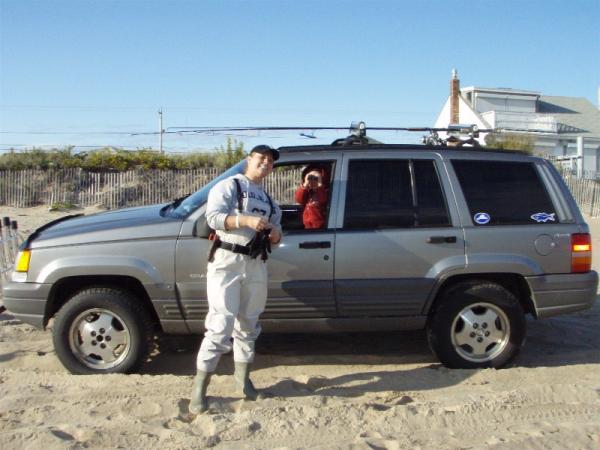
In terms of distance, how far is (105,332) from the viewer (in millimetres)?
5035

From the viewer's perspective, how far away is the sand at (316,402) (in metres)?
3.90

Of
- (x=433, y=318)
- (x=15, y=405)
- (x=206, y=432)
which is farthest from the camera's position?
(x=433, y=318)

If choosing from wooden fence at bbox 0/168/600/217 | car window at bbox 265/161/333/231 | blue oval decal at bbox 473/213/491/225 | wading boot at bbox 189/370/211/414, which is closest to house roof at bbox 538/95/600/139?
wooden fence at bbox 0/168/600/217

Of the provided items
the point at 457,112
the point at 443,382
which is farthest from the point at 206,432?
the point at 457,112

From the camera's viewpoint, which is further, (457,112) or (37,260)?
(457,112)

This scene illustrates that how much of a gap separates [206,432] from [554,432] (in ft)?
7.09

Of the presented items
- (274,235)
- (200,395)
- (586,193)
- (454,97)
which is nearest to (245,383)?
(200,395)

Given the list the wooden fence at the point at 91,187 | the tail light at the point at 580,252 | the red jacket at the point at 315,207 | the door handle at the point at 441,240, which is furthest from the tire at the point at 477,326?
the wooden fence at the point at 91,187

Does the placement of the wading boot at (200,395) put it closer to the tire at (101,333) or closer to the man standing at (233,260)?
the man standing at (233,260)

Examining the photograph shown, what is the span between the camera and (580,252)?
5.38 metres

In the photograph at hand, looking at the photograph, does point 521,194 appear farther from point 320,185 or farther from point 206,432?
point 206,432

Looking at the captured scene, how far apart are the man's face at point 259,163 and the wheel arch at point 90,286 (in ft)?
4.66

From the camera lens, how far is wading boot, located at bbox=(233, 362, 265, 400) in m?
4.55

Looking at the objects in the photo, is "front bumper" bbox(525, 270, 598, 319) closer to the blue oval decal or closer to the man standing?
the blue oval decal
